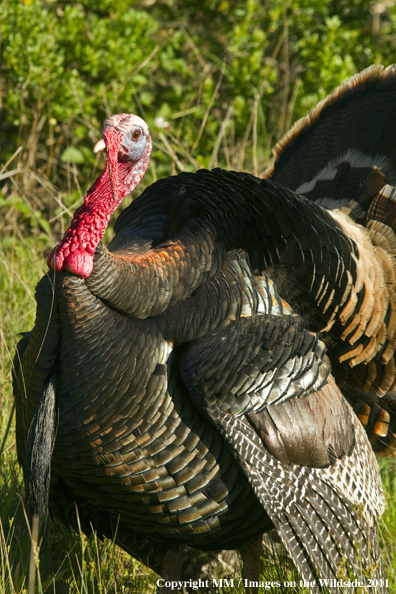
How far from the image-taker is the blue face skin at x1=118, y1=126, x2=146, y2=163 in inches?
123

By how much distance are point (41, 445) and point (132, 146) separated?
1328 millimetres

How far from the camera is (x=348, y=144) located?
13.4 feet

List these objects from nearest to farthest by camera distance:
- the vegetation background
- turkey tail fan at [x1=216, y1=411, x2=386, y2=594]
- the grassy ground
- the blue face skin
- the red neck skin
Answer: the red neck skin
turkey tail fan at [x1=216, y1=411, x2=386, y2=594]
the blue face skin
the grassy ground
the vegetation background

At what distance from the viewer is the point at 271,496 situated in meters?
3.04

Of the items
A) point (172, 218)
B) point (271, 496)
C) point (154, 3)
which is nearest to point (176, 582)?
point (271, 496)

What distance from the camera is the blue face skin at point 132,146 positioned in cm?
312

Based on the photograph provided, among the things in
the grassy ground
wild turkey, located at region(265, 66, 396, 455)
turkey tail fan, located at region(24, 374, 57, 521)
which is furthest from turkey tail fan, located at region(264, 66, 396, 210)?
turkey tail fan, located at region(24, 374, 57, 521)

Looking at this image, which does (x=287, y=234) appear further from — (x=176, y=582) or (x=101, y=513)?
(x=176, y=582)

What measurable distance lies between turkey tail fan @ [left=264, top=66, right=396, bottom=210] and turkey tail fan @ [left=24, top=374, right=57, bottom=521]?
199 cm

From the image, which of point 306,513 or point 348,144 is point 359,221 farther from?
point 306,513

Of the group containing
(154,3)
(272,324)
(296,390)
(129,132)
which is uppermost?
(154,3)

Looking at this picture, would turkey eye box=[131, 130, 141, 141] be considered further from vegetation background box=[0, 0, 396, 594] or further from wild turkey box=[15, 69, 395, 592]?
vegetation background box=[0, 0, 396, 594]

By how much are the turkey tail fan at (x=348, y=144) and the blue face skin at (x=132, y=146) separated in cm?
134

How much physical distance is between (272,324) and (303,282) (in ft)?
1.25
